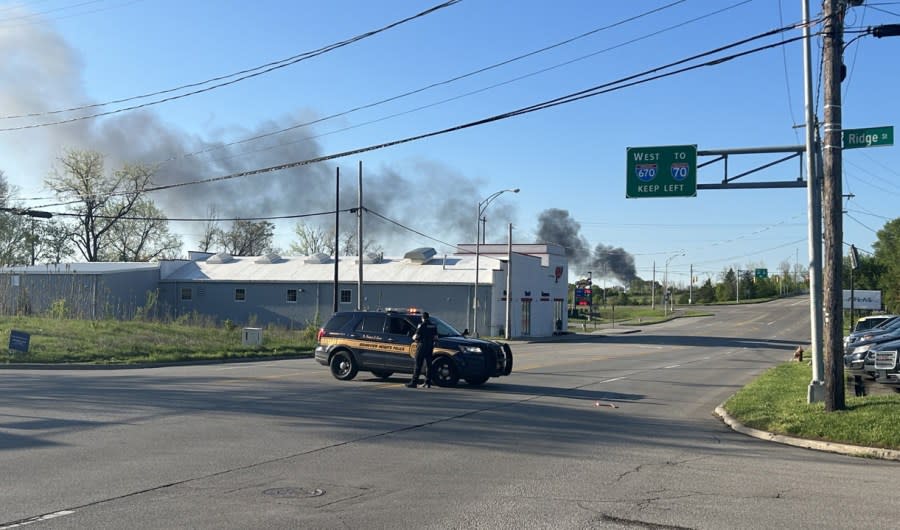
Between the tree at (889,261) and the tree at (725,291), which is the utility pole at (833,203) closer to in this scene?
the tree at (889,261)

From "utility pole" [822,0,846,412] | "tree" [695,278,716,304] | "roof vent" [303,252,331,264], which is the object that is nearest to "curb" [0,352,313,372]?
"utility pole" [822,0,846,412]

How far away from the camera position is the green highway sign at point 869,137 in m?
17.1

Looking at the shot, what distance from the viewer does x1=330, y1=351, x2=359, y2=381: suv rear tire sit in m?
20.5

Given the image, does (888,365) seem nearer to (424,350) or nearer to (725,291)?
(424,350)

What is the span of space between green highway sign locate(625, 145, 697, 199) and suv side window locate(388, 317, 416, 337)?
8172mm

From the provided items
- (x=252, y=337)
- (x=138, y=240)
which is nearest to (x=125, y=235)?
(x=138, y=240)

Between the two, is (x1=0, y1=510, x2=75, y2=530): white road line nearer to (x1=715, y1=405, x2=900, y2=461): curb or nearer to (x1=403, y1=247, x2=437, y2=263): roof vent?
(x1=715, y1=405, x2=900, y2=461): curb

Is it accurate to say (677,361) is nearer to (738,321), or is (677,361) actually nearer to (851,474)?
(851,474)

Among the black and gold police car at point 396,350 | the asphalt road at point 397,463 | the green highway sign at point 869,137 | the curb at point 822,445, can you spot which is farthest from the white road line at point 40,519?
the green highway sign at point 869,137

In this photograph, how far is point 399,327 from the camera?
20.4 m

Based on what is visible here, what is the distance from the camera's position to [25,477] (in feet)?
28.0

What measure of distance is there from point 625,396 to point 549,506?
11.5 meters

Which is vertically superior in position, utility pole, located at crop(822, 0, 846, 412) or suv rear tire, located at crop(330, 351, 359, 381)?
utility pole, located at crop(822, 0, 846, 412)

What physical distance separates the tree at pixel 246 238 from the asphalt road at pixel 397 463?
3317 inches
